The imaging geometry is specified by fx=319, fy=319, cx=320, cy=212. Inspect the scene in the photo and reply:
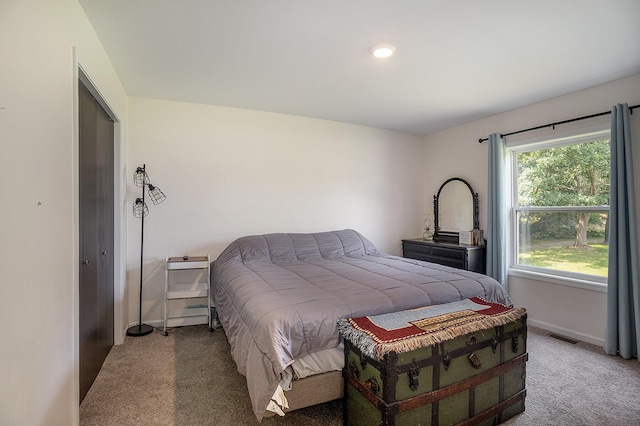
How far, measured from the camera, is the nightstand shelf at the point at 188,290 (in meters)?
3.15

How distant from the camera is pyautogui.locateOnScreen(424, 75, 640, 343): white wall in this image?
2.92 meters

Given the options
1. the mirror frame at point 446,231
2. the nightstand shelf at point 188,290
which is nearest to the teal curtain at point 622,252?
the mirror frame at point 446,231

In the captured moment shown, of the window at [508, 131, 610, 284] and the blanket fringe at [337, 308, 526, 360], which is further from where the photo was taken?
the window at [508, 131, 610, 284]

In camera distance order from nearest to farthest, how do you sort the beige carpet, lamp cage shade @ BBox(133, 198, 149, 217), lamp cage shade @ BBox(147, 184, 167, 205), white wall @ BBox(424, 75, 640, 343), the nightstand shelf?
the beige carpet, white wall @ BBox(424, 75, 640, 343), the nightstand shelf, lamp cage shade @ BBox(133, 198, 149, 217), lamp cage shade @ BBox(147, 184, 167, 205)

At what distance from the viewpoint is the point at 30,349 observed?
1.25m

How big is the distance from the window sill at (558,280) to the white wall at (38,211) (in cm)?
408

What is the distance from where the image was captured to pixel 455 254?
3.87m

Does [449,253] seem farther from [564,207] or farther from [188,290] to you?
[188,290]

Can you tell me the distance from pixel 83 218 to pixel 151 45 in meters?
1.33

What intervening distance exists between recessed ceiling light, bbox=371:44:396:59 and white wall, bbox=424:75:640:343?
2.10 m

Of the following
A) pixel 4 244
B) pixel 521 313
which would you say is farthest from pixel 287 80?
pixel 521 313

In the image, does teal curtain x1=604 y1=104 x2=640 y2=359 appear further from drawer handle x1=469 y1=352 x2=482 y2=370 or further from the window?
drawer handle x1=469 y1=352 x2=482 y2=370

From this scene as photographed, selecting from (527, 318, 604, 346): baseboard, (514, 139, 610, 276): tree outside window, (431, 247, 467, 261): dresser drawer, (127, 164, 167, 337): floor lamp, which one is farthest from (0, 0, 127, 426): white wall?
(514, 139, 610, 276): tree outside window

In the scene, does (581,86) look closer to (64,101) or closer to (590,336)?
(590,336)
